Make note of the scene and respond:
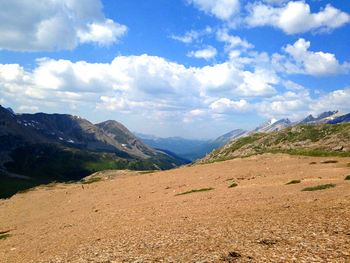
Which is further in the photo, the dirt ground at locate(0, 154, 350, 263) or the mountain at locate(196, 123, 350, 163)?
the mountain at locate(196, 123, 350, 163)

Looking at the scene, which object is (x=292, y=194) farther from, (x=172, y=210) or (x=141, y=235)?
(x=141, y=235)

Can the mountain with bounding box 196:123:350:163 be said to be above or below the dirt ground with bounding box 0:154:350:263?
above

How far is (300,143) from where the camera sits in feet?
211

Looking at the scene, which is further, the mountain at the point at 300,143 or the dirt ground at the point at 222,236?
the mountain at the point at 300,143

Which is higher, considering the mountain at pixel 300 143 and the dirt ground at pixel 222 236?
the mountain at pixel 300 143

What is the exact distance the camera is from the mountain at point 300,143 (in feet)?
172

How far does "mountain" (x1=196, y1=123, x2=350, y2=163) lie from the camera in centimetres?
5253

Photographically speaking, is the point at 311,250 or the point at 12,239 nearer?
the point at 311,250

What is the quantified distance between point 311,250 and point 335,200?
28.9 ft

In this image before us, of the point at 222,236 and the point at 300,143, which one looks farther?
the point at 300,143

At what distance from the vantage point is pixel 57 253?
13.9 meters

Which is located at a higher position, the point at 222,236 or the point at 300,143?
the point at 300,143

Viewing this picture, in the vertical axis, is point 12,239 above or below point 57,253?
below

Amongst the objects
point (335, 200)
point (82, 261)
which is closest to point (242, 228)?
point (335, 200)
